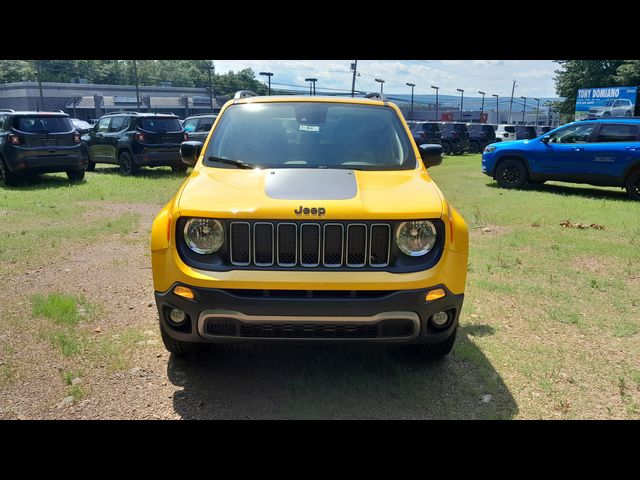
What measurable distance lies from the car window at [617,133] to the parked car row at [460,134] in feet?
43.7

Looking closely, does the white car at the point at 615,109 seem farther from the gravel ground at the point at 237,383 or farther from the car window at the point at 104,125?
the gravel ground at the point at 237,383

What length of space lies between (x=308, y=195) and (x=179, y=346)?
4.52ft

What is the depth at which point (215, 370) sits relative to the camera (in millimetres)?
3877

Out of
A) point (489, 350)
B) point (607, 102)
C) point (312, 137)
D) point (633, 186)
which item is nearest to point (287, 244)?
point (312, 137)

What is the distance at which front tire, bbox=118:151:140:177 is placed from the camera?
14906 mm

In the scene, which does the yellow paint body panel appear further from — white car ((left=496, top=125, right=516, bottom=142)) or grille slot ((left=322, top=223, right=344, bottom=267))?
white car ((left=496, top=125, right=516, bottom=142))

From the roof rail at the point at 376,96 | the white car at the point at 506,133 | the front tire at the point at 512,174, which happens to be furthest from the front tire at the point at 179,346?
the white car at the point at 506,133

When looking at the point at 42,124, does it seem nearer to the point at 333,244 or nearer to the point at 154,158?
the point at 154,158

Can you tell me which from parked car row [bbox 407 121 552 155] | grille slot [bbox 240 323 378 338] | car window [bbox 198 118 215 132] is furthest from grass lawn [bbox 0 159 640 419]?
parked car row [bbox 407 121 552 155]

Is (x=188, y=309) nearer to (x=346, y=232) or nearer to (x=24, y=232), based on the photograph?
(x=346, y=232)

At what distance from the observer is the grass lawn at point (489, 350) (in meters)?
3.49

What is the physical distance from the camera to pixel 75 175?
44.3 feet
